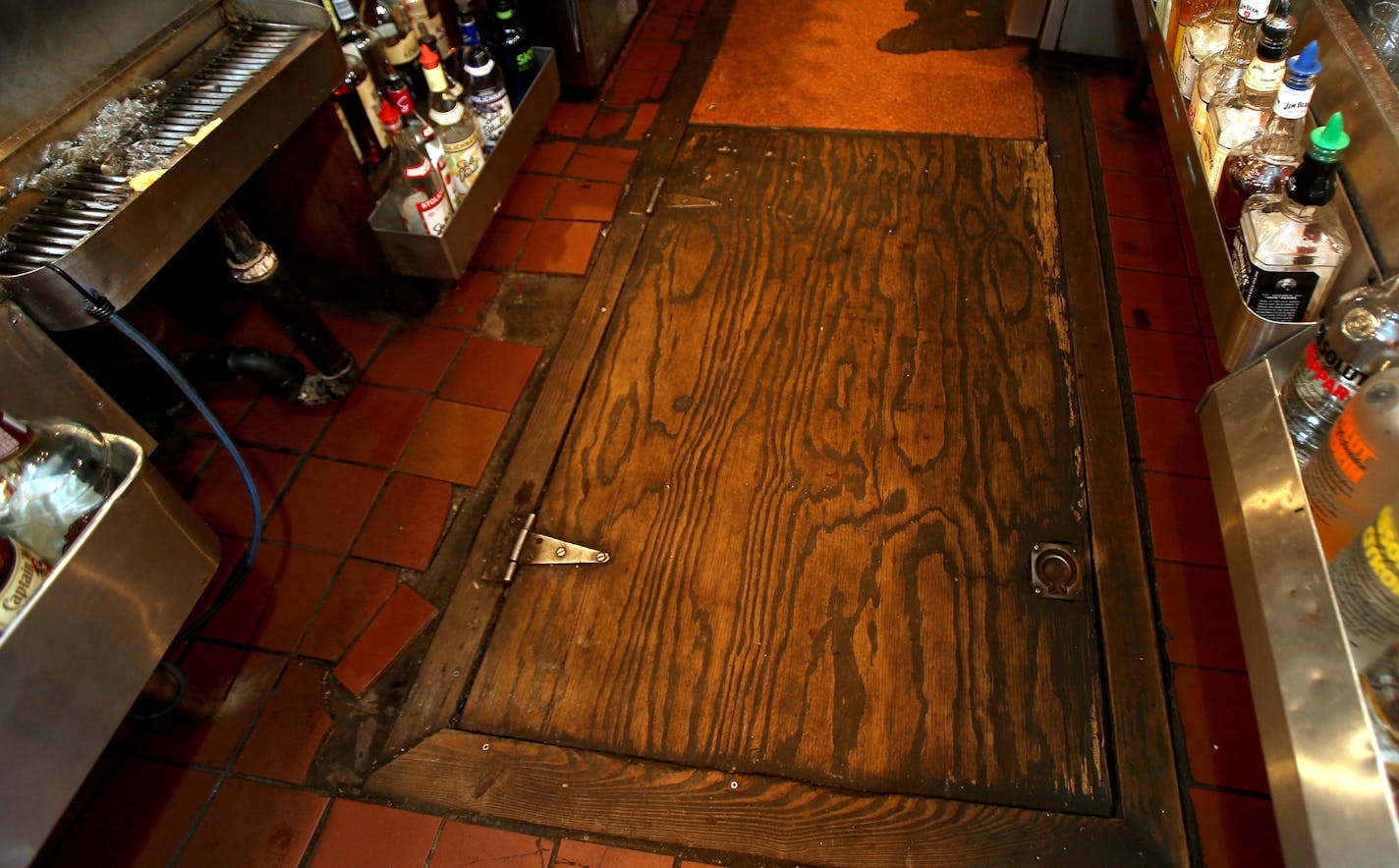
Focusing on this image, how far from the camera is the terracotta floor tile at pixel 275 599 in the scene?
1.45 meters

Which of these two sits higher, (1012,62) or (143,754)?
(1012,62)

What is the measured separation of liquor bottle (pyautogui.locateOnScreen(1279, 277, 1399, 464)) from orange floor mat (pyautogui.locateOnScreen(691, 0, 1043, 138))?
4.75 feet

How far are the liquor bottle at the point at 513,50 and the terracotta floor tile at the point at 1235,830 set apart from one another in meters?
2.04

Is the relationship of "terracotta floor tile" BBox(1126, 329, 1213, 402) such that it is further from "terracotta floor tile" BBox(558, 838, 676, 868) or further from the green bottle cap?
"terracotta floor tile" BBox(558, 838, 676, 868)

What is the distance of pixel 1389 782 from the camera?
683mm

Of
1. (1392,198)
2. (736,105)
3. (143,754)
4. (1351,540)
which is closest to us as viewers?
(1351,540)

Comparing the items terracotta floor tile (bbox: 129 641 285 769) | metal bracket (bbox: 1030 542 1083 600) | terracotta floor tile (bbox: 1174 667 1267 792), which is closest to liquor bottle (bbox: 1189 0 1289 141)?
metal bracket (bbox: 1030 542 1083 600)

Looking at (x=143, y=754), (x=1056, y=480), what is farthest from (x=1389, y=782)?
(x=143, y=754)

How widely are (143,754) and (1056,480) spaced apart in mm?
1688

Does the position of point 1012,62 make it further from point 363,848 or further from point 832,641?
point 363,848

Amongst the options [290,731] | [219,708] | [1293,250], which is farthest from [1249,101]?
[219,708]

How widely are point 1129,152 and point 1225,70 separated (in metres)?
0.89

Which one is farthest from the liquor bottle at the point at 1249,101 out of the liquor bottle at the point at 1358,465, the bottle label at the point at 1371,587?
the bottle label at the point at 1371,587

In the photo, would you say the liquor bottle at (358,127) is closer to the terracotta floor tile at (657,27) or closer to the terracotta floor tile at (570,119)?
the terracotta floor tile at (570,119)
